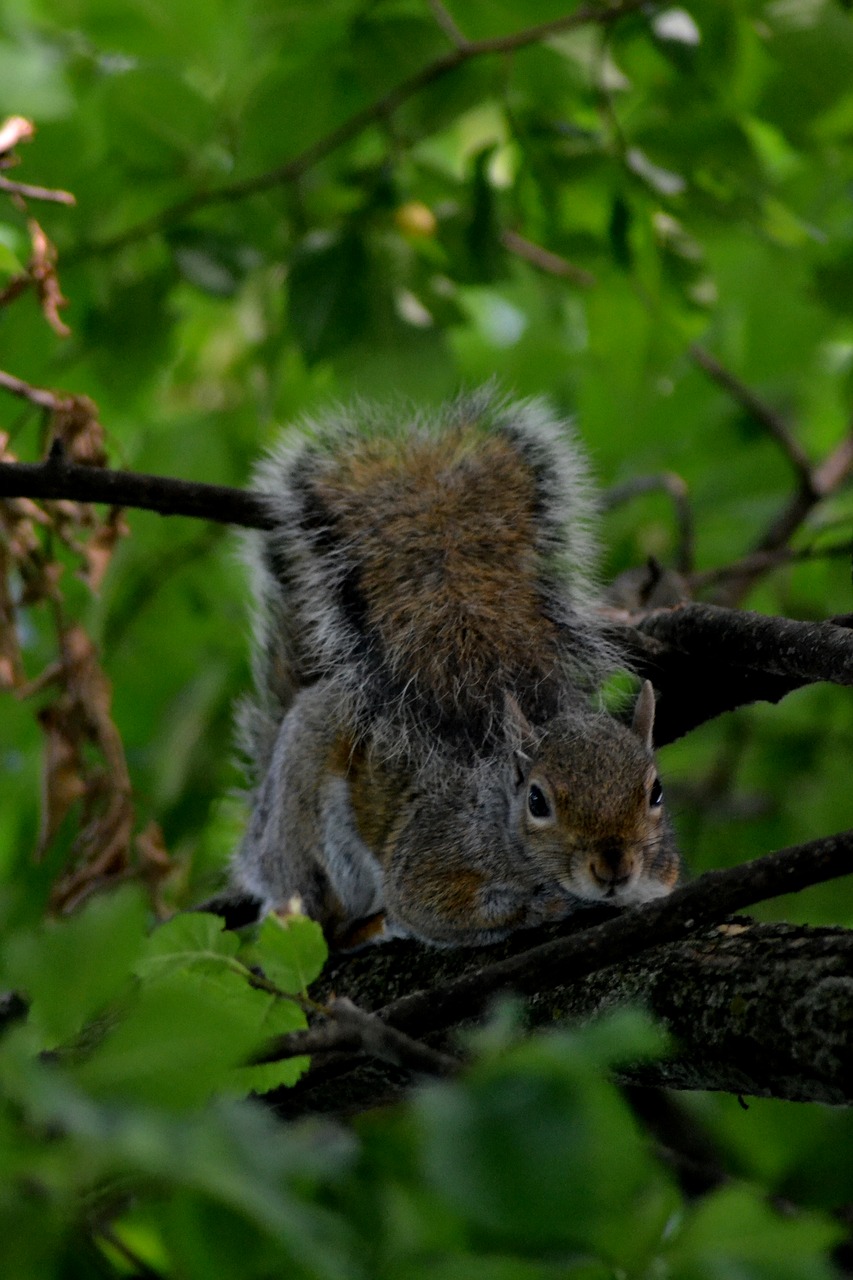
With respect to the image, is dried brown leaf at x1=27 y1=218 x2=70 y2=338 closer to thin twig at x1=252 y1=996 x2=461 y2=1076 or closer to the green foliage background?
the green foliage background

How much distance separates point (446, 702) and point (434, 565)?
32 centimetres

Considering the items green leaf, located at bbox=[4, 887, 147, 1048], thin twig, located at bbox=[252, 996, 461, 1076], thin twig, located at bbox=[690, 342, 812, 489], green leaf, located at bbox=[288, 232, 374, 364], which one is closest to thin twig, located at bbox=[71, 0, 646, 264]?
green leaf, located at bbox=[288, 232, 374, 364]

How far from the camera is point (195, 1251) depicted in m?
1.19

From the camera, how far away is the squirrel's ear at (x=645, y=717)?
2560 millimetres

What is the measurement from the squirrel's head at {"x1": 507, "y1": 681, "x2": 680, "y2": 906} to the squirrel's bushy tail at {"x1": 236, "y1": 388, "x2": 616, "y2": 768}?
0.49ft

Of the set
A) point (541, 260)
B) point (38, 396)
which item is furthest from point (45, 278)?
point (541, 260)

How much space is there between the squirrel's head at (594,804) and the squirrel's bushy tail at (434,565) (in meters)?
0.15

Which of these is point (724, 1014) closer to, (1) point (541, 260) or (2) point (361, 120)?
(2) point (361, 120)

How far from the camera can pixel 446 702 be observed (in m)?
2.77

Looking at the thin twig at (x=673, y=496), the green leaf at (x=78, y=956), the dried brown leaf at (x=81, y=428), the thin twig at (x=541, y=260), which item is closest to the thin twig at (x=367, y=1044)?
the green leaf at (x=78, y=956)

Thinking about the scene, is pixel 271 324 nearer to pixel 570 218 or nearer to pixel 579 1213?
pixel 570 218

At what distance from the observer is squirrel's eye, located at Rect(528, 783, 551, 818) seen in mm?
2594

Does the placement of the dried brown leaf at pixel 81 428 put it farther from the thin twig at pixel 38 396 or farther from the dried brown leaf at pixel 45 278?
the dried brown leaf at pixel 45 278

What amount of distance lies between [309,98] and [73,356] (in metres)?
0.92
